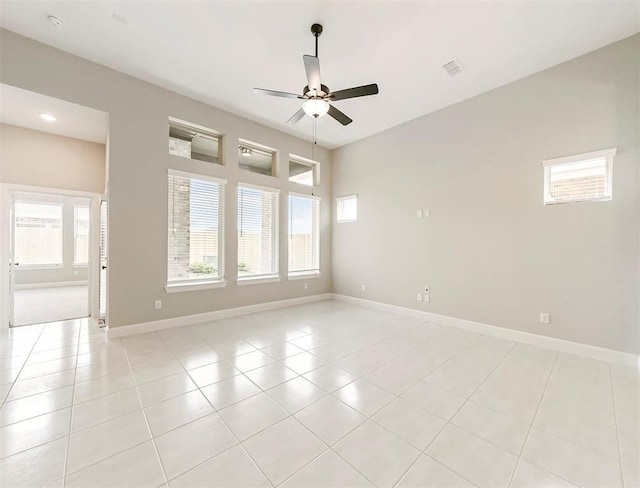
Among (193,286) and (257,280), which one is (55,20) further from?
(257,280)

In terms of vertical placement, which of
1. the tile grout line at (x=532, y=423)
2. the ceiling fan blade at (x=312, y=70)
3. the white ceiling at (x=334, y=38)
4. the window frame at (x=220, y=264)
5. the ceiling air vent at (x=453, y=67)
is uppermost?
the white ceiling at (x=334, y=38)

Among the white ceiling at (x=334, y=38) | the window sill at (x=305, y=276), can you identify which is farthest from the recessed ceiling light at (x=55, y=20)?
the window sill at (x=305, y=276)

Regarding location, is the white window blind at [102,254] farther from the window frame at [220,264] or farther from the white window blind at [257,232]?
the white window blind at [257,232]

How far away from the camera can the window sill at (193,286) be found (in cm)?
412

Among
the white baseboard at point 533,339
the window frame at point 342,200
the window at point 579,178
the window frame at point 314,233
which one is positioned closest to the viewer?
the white baseboard at point 533,339

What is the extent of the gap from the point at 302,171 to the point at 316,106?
11.0ft

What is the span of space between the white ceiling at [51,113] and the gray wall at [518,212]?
486 centimetres

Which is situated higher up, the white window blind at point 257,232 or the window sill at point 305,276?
the white window blind at point 257,232

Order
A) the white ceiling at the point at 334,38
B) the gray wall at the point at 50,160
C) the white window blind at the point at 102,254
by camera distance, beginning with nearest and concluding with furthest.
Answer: the white ceiling at the point at 334,38, the gray wall at the point at 50,160, the white window blind at the point at 102,254

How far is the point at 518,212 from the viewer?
370 cm

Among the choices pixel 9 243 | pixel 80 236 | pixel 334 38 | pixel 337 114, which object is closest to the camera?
pixel 334 38

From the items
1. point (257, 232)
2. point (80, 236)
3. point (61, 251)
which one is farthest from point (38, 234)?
point (257, 232)

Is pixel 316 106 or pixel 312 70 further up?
pixel 312 70

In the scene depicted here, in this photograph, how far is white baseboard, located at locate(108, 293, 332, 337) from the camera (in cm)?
374
